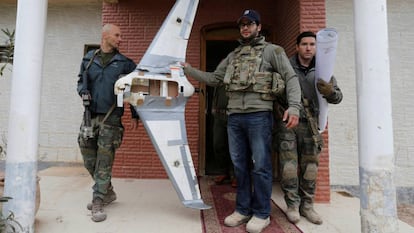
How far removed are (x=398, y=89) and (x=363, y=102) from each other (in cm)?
308

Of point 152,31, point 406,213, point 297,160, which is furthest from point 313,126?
point 152,31

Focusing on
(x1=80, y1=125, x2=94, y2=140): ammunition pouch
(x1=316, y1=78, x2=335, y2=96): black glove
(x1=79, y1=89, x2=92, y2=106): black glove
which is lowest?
(x1=80, y1=125, x2=94, y2=140): ammunition pouch

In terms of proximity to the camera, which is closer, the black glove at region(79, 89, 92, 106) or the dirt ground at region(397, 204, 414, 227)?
the black glove at region(79, 89, 92, 106)

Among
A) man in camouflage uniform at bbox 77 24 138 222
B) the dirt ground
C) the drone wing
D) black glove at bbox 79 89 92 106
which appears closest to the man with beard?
the drone wing

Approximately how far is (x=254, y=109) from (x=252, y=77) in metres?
0.28

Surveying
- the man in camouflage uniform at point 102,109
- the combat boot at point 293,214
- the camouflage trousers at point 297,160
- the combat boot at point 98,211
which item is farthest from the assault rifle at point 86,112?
the combat boot at point 293,214

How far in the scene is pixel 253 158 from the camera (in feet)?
8.59

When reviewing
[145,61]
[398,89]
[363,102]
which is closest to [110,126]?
[145,61]

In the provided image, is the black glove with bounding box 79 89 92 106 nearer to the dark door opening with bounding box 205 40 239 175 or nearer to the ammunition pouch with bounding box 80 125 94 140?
the ammunition pouch with bounding box 80 125 94 140

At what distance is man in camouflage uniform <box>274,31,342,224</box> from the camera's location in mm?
2793

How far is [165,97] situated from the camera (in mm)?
2816

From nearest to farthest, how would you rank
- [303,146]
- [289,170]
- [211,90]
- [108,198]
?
[289,170] < [303,146] < [108,198] < [211,90]

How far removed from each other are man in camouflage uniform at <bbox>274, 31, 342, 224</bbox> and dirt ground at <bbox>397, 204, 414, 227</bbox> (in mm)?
2097

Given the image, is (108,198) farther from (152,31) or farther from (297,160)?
(152,31)
